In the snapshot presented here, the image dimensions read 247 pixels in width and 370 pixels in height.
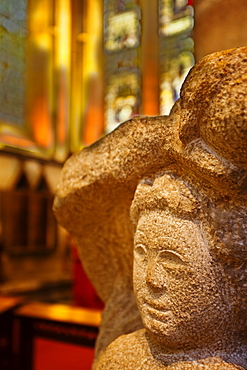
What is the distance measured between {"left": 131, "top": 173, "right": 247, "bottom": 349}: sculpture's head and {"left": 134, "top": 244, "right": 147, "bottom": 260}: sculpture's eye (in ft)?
0.07

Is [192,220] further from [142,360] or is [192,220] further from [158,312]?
[142,360]

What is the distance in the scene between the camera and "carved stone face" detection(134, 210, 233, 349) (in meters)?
0.96

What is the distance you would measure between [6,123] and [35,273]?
270 cm

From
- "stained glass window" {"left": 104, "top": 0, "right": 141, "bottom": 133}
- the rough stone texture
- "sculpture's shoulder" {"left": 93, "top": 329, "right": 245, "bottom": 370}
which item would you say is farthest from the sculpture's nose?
"stained glass window" {"left": 104, "top": 0, "right": 141, "bottom": 133}

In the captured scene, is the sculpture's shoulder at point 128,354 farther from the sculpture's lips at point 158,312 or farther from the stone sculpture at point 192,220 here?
the sculpture's lips at point 158,312

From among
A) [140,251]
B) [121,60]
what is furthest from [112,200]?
[121,60]

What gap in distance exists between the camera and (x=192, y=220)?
1.01m

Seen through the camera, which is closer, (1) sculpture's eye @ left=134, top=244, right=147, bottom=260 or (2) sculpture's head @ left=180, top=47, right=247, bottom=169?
(2) sculpture's head @ left=180, top=47, right=247, bottom=169

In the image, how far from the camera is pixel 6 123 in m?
6.66

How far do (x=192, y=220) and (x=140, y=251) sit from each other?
0.18 m

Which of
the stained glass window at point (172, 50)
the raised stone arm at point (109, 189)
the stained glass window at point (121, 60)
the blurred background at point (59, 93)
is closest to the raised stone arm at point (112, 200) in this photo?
the raised stone arm at point (109, 189)

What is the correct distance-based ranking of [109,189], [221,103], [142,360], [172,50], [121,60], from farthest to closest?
1. [121,60]
2. [172,50]
3. [109,189]
4. [142,360]
5. [221,103]

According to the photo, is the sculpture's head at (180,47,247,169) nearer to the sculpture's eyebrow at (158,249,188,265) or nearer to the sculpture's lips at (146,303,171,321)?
Result: the sculpture's eyebrow at (158,249,188,265)

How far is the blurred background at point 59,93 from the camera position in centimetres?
560
